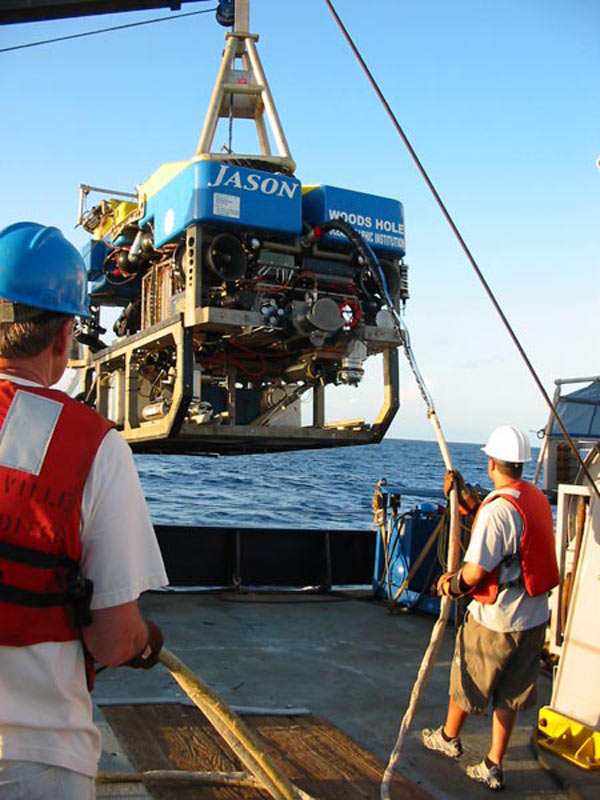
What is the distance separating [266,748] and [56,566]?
3.24m

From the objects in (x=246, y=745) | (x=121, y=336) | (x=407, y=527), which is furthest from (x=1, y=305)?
(x=407, y=527)

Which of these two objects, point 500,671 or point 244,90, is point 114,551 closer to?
point 500,671

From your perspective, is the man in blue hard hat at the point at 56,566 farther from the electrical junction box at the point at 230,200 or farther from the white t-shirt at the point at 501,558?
the electrical junction box at the point at 230,200

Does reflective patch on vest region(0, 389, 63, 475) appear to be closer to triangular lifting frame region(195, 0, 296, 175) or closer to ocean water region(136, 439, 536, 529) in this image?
triangular lifting frame region(195, 0, 296, 175)

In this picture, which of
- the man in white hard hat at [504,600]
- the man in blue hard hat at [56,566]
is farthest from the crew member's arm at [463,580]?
the man in blue hard hat at [56,566]

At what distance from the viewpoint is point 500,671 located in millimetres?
4281

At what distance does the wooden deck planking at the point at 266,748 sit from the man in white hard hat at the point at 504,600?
1.80ft

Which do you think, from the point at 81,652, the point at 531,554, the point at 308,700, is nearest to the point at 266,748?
the point at 308,700

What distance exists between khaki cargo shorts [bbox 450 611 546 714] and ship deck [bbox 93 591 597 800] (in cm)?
46

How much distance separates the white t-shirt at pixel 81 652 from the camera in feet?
5.49

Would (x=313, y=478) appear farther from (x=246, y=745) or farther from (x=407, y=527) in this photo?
(x=246, y=745)

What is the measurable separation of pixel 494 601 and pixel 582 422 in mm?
4972

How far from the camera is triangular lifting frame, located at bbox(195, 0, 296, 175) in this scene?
23.6ft

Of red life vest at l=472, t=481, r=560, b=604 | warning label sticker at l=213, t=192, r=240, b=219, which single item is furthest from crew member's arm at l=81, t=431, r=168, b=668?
warning label sticker at l=213, t=192, r=240, b=219
